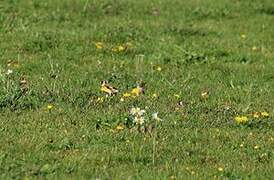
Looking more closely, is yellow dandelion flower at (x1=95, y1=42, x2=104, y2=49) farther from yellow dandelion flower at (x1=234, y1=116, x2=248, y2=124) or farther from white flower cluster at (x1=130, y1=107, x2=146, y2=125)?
white flower cluster at (x1=130, y1=107, x2=146, y2=125)

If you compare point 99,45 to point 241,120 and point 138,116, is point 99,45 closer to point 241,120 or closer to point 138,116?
point 241,120

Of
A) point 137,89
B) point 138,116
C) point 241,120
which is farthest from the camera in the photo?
point 137,89

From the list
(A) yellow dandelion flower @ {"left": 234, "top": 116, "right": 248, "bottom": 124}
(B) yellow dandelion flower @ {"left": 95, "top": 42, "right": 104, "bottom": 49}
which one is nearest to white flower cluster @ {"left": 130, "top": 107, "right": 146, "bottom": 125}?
(A) yellow dandelion flower @ {"left": 234, "top": 116, "right": 248, "bottom": 124}

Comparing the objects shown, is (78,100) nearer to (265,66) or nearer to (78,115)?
(78,115)

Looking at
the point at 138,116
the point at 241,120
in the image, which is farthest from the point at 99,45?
the point at 138,116

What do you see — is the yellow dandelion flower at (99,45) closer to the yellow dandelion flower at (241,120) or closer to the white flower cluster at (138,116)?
the yellow dandelion flower at (241,120)

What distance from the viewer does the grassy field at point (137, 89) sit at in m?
7.74

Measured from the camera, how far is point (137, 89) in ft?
33.6

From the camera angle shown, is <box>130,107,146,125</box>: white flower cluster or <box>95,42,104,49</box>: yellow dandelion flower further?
<box>95,42,104,49</box>: yellow dandelion flower

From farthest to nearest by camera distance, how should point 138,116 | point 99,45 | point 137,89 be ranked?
point 99,45 → point 137,89 → point 138,116

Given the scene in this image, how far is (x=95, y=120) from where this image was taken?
8.91m

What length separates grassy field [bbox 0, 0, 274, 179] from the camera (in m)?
7.74

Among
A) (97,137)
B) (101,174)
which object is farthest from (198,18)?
(101,174)

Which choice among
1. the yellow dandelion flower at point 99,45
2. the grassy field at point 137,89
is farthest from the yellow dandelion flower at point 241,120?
the yellow dandelion flower at point 99,45
